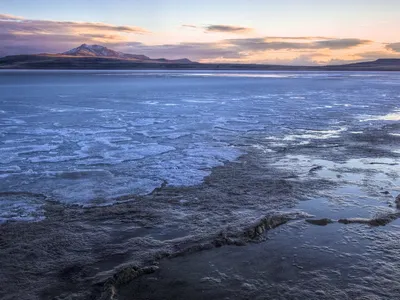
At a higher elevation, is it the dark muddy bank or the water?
the water

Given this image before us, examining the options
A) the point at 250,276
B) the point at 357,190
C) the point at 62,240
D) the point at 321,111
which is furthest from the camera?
the point at 321,111

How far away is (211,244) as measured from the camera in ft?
18.8

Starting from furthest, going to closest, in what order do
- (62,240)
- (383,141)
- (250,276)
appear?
(383,141) → (62,240) → (250,276)

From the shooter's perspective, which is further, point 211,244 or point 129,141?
point 129,141

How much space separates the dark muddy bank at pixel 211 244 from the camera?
4.69m

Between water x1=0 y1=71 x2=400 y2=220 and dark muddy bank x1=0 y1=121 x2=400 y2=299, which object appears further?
water x1=0 y1=71 x2=400 y2=220

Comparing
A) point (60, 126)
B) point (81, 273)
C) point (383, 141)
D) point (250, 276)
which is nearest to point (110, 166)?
point (81, 273)

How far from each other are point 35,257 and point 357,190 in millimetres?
6052

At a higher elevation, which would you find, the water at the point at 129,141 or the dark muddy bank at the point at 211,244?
the water at the point at 129,141

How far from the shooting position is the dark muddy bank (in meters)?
4.69

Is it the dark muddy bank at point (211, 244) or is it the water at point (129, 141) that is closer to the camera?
the dark muddy bank at point (211, 244)

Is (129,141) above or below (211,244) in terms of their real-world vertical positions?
above

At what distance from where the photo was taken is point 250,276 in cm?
491

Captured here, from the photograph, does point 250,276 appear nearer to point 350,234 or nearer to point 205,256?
point 205,256
